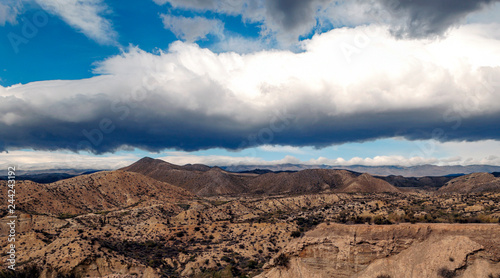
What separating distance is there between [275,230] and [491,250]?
45025mm

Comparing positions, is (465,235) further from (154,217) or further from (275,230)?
(154,217)

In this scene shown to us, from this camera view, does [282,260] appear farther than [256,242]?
No

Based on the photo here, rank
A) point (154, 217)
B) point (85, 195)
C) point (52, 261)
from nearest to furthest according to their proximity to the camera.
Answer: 1. point (52, 261)
2. point (154, 217)
3. point (85, 195)

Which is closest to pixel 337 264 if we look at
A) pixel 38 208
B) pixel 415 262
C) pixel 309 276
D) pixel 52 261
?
pixel 309 276

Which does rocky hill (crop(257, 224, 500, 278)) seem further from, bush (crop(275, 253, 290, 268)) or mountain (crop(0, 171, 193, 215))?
mountain (crop(0, 171, 193, 215))

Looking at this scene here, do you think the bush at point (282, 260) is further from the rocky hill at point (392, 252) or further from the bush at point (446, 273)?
the bush at point (446, 273)

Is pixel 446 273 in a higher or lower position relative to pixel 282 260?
higher

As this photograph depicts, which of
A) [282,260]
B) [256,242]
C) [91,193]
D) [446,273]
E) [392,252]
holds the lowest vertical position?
[256,242]

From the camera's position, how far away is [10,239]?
2179 inches

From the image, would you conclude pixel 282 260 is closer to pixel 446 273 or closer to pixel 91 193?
pixel 446 273

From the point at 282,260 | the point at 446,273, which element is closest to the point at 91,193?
the point at 282,260

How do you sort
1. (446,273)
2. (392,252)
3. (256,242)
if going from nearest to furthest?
(446,273) → (392,252) → (256,242)

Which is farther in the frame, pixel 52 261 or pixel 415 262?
pixel 52 261

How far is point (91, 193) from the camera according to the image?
127312 millimetres
